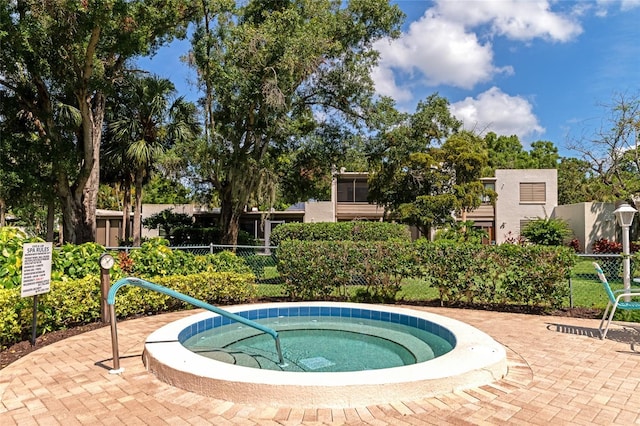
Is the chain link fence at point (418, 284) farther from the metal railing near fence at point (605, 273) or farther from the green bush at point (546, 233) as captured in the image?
the green bush at point (546, 233)

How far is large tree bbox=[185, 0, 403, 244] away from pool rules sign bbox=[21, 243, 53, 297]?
8.70m

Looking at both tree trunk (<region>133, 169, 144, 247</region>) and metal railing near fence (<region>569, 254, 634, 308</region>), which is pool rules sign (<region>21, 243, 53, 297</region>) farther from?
tree trunk (<region>133, 169, 144, 247</region>)

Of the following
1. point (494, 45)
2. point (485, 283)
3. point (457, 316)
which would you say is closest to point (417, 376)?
point (457, 316)

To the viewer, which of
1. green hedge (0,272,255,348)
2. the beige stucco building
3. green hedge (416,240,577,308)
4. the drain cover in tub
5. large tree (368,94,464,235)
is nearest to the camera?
the drain cover in tub

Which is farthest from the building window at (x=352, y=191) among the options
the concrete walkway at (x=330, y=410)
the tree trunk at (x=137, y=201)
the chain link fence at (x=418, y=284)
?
the concrete walkway at (x=330, y=410)

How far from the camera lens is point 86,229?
1450 centimetres

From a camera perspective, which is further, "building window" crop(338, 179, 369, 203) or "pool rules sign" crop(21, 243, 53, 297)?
"building window" crop(338, 179, 369, 203)

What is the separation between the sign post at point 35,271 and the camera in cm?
516

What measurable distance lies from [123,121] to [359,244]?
1156cm

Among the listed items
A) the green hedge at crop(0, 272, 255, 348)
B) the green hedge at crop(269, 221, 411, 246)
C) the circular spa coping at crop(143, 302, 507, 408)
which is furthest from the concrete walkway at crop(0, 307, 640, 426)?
the green hedge at crop(269, 221, 411, 246)

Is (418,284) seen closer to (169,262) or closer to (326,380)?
(169,262)

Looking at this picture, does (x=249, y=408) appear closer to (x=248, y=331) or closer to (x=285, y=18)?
(x=248, y=331)

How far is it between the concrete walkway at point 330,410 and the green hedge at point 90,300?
597 millimetres

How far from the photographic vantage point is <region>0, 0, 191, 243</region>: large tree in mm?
10312
